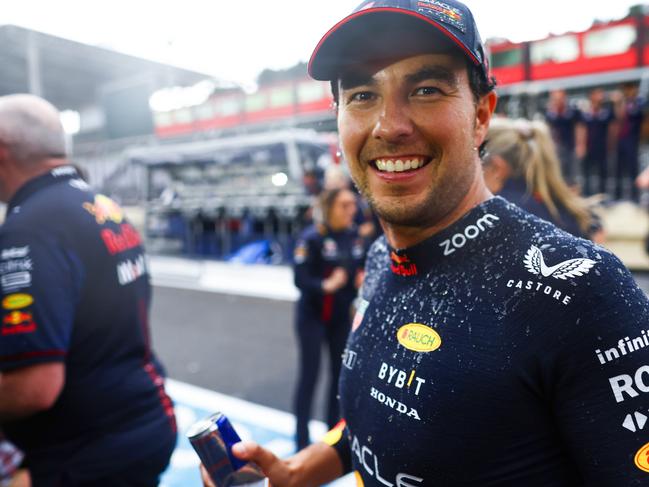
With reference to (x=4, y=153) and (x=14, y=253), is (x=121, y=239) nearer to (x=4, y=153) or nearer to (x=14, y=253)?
(x=14, y=253)

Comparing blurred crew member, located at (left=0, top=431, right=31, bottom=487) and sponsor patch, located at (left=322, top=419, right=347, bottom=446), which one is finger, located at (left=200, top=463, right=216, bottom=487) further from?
blurred crew member, located at (left=0, top=431, right=31, bottom=487)

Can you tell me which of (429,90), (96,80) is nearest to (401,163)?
(429,90)

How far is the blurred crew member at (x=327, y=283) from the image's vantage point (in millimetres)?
3395

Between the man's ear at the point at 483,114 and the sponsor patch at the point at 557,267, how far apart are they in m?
0.31

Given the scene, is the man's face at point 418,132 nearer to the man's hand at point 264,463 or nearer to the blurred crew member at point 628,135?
the man's hand at point 264,463

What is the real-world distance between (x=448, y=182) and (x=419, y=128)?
0.42 ft

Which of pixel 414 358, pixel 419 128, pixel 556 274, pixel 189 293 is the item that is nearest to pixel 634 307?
pixel 556 274

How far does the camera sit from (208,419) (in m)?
1.10

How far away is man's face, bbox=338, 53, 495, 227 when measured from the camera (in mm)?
999

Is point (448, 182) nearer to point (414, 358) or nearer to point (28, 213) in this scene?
point (414, 358)

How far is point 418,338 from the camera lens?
96 cm

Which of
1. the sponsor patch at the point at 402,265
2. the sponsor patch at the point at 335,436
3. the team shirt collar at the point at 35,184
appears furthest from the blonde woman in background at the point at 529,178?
the team shirt collar at the point at 35,184

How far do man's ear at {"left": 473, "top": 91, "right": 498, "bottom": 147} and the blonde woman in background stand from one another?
119cm

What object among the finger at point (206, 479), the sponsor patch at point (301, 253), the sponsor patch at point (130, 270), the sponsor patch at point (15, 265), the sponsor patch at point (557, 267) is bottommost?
the finger at point (206, 479)
